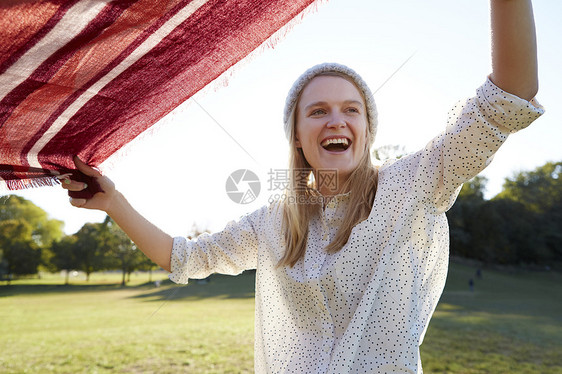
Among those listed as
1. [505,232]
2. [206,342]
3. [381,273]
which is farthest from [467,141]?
[505,232]

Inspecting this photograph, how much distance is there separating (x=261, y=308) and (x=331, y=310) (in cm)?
47

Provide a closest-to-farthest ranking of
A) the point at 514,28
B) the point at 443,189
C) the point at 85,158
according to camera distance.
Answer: the point at 514,28 → the point at 443,189 → the point at 85,158

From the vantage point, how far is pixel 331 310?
185 centimetres

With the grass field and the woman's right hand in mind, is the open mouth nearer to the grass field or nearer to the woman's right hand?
the woman's right hand

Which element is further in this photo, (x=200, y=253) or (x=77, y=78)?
(x=200, y=253)

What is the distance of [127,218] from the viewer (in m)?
2.17

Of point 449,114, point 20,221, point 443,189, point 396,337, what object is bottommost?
point 396,337

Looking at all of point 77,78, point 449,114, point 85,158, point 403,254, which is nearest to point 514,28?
point 449,114

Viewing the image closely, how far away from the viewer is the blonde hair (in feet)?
6.36

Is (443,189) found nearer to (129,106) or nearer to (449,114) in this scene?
(449,114)

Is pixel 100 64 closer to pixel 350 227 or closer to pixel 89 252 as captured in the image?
pixel 350 227

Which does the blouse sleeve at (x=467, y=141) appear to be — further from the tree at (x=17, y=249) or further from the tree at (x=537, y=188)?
the tree at (x=537, y=188)

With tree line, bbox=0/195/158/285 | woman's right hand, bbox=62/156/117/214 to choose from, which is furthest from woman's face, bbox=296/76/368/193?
tree line, bbox=0/195/158/285

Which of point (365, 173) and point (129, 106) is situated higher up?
point (129, 106)
